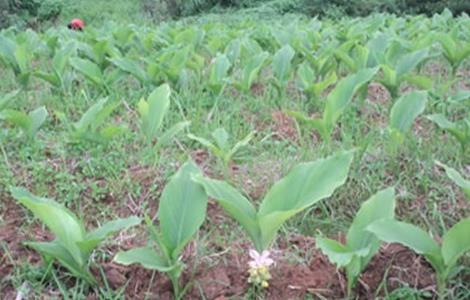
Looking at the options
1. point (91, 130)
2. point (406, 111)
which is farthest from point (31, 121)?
point (406, 111)

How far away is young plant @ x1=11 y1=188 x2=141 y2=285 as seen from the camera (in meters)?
1.64

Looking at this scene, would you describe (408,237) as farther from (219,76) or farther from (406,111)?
(219,76)

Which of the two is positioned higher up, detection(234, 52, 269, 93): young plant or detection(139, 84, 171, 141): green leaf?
detection(139, 84, 171, 141): green leaf

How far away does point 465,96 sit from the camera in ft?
8.61

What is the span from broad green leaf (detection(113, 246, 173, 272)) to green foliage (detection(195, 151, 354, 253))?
0.21m

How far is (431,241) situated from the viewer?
1624 mm

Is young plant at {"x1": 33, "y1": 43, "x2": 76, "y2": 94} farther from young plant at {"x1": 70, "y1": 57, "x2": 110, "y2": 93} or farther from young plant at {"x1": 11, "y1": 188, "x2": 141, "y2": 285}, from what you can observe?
young plant at {"x1": 11, "y1": 188, "x2": 141, "y2": 285}

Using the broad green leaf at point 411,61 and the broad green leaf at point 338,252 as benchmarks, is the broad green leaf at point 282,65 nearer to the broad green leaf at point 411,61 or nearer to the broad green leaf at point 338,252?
the broad green leaf at point 411,61

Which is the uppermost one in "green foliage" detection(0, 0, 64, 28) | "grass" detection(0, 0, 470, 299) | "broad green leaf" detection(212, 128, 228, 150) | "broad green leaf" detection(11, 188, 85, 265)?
"broad green leaf" detection(11, 188, 85, 265)

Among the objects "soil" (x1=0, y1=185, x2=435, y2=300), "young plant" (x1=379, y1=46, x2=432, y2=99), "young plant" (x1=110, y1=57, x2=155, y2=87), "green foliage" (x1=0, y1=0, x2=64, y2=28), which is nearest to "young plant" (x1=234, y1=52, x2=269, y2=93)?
"young plant" (x1=110, y1=57, x2=155, y2=87)

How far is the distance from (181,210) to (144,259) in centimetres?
17

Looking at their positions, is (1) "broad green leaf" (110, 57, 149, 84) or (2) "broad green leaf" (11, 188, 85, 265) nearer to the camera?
(2) "broad green leaf" (11, 188, 85, 265)

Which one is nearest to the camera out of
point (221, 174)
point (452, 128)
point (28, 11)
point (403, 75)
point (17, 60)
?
point (452, 128)

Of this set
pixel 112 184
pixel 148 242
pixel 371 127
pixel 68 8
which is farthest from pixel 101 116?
pixel 68 8
